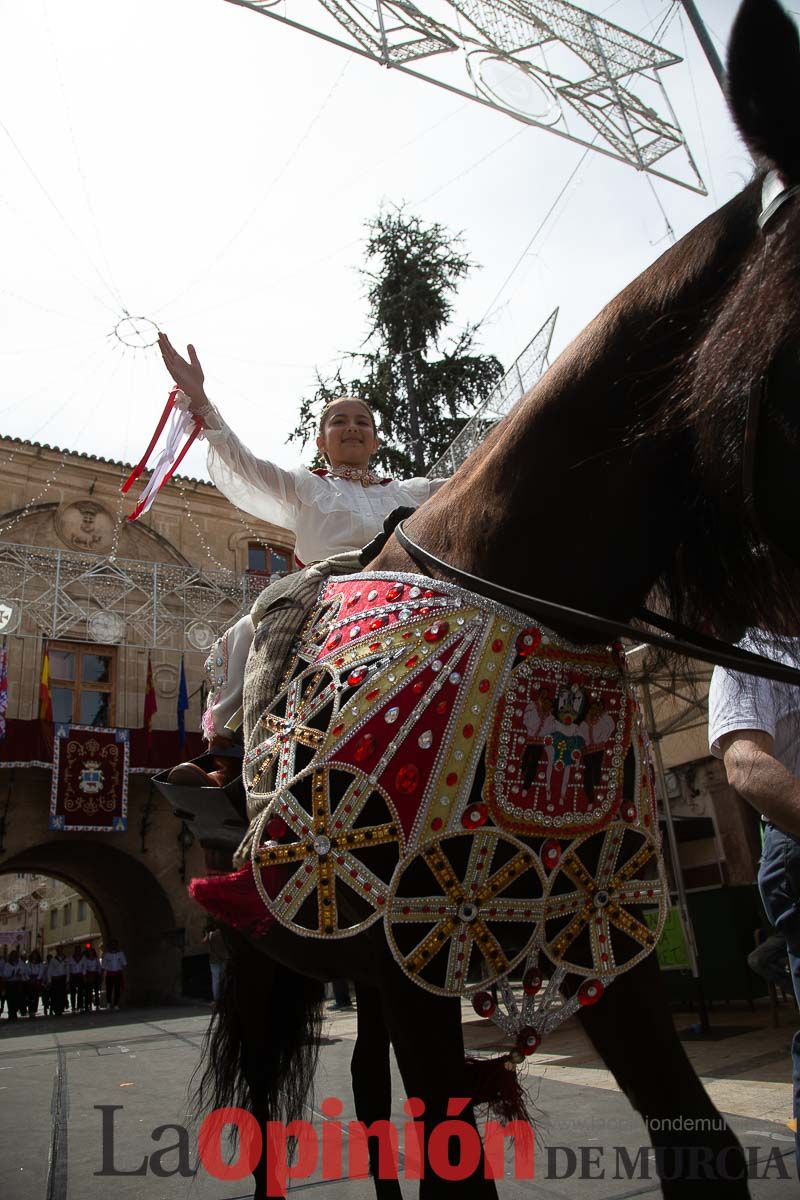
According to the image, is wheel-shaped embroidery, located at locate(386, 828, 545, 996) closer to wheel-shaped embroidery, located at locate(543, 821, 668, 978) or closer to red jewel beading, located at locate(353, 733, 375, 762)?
wheel-shaped embroidery, located at locate(543, 821, 668, 978)

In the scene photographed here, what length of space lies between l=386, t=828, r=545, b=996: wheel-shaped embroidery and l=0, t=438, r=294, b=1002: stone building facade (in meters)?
14.5

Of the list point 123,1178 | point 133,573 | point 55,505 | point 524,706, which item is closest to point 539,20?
point 524,706

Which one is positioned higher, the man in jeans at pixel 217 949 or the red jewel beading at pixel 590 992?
the man in jeans at pixel 217 949

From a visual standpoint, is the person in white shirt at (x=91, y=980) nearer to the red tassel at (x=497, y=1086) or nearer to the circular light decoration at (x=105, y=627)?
the circular light decoration at (x=105, y=627)

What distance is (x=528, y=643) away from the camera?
1.57 m

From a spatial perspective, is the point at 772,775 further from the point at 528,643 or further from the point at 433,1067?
the point at 433,1067

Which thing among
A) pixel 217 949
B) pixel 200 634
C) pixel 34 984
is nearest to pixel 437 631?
pixel 217 949

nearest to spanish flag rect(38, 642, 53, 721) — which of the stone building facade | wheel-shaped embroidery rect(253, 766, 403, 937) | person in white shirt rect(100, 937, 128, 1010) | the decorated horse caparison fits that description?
the stone building facade

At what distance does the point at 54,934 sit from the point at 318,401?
33.4m

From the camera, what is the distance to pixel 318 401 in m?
16.6

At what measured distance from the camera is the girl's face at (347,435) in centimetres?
285

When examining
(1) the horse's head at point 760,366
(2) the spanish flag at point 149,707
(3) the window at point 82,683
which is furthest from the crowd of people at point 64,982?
(1) the horse's head at point 760,366

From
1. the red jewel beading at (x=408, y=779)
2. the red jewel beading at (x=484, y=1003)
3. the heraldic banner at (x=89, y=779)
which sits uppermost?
the heraldic banner at (x=89, y=779)

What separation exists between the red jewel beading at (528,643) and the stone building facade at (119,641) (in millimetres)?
14541
